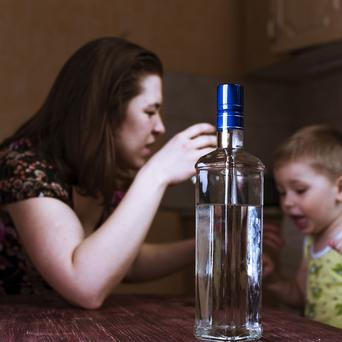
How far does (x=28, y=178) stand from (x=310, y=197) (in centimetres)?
75

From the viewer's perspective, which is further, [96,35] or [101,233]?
[96,35]

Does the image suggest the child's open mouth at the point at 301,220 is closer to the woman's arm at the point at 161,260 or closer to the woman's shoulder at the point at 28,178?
the woman's arm at the point at 161,260

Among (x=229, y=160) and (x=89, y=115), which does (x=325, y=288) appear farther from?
(x=229, y=160)

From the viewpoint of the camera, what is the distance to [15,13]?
2730mm

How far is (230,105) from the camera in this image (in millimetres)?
696

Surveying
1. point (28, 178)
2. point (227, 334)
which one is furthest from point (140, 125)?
point (227, 334)

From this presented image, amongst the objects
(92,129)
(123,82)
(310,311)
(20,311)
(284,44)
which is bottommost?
(310,311)

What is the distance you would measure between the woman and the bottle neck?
404 mm

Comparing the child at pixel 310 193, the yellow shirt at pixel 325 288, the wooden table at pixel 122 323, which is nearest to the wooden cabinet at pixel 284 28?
the child at pixel 310 193

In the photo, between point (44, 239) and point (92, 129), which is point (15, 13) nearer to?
point (92, 129)

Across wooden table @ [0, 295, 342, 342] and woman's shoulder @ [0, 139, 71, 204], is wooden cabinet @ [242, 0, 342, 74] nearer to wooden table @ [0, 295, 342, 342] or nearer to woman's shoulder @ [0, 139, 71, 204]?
woman's shoulder @ [0, 139, 71, 204]

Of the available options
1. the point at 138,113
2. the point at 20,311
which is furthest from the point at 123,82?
the point at 20,311

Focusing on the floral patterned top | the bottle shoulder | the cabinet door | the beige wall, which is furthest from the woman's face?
the cabinet door

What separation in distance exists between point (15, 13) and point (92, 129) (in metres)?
1.56
